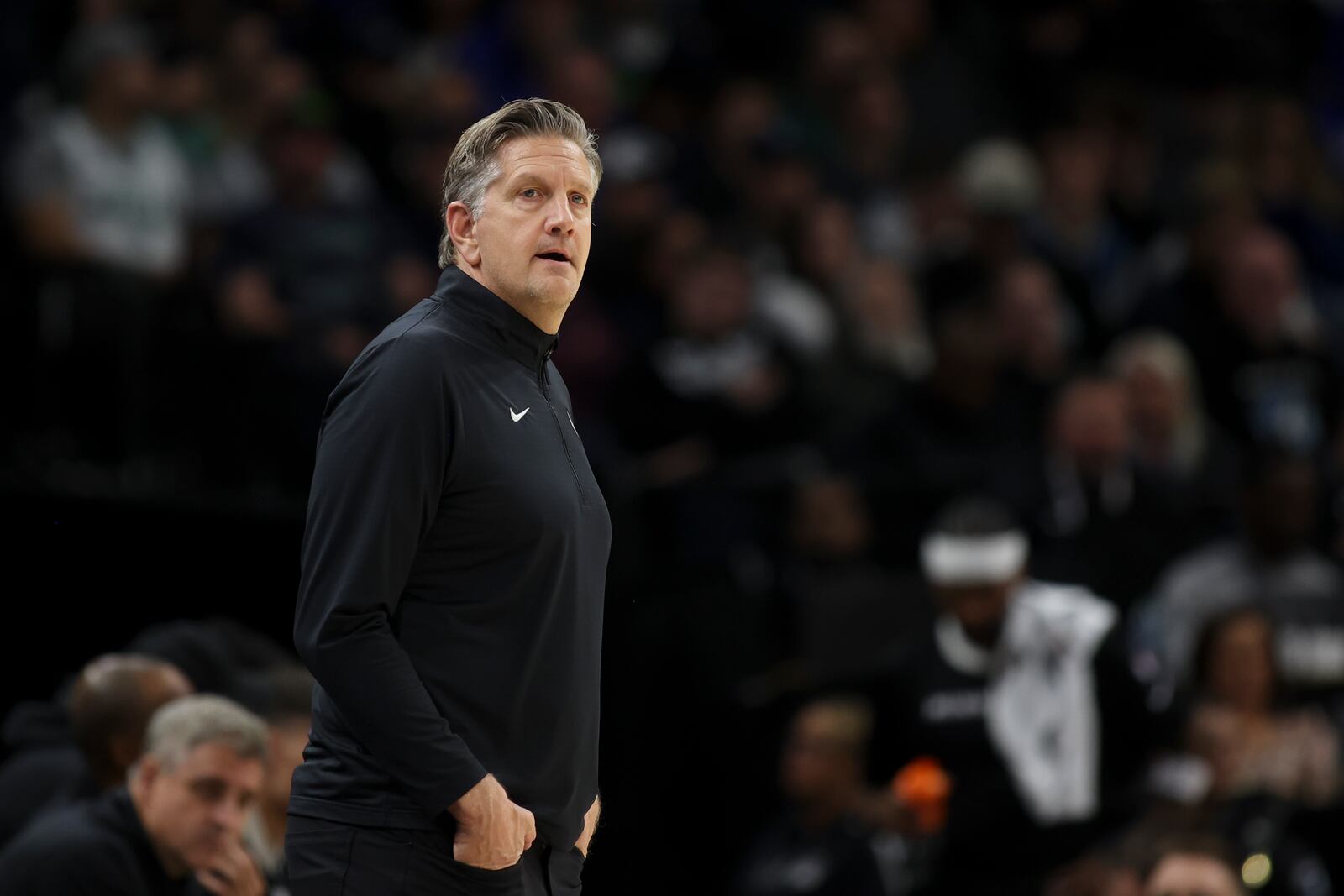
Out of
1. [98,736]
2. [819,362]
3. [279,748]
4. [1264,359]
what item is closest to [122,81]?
[819,362]

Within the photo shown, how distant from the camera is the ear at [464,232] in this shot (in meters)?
3.12

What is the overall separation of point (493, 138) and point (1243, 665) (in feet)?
17.0

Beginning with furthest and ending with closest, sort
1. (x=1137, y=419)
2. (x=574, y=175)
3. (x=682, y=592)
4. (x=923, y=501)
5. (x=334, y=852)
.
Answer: (x=1137, y=419), (x=923, y=501), (x=682, y=592), (x=574, y=175), (x=334, y=852)

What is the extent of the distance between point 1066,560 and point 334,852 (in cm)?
545

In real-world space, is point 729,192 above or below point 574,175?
below

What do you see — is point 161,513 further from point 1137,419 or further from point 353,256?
point 1137,419

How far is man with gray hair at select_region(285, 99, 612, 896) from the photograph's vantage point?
9.18 feet

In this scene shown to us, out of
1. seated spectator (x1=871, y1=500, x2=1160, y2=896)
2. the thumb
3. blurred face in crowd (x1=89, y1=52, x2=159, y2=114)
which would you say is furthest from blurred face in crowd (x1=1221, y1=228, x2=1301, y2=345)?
the thumb

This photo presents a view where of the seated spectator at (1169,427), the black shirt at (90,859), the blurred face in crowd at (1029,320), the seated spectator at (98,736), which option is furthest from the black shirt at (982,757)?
the black shirt at (90,859)

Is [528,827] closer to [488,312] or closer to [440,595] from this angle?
[440,595]

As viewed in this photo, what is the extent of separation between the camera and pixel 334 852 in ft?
9.39

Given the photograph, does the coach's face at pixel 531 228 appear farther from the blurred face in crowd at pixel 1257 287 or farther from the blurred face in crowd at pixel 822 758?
the blurred face in crowd at pixel 1257 287

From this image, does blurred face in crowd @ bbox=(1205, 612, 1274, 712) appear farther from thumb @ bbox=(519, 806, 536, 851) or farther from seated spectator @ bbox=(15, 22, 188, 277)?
thumb @ bbox=(519, 806, 536, 851)

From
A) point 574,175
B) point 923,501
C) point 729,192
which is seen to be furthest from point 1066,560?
point 574,175
